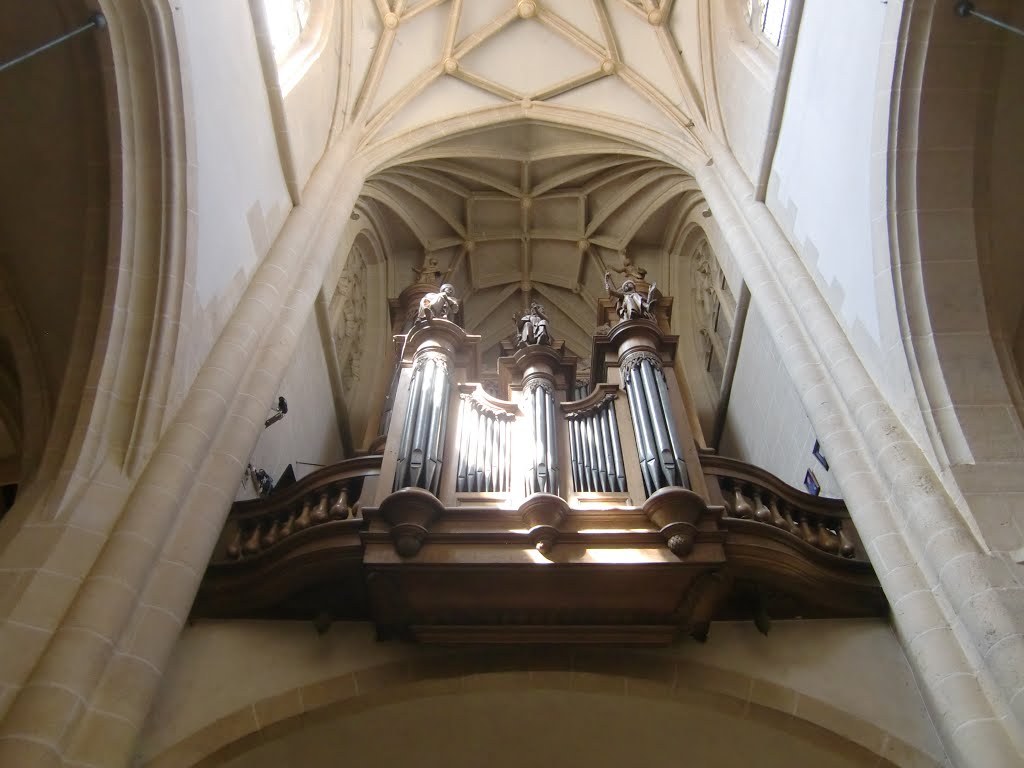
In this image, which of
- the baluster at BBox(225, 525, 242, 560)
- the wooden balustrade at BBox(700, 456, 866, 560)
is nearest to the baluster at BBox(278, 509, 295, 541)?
the baluster at BBox(225, 525, 242, 560)

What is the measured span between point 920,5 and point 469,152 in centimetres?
801

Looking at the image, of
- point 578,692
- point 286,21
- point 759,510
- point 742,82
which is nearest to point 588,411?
point 759,510

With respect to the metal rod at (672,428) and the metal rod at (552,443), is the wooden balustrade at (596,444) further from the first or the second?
the metal rod at (672,428)

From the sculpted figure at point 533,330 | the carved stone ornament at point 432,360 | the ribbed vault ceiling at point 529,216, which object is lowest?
the carved stone ornament at point 432,360

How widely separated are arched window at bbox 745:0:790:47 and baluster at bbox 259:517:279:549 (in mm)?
7699

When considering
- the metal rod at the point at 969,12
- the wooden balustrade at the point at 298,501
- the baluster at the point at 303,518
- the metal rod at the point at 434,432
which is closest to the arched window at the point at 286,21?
the metal rod at the point at 434,432

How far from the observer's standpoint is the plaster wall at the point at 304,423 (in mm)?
8219

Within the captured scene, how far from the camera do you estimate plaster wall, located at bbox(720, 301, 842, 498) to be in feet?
27.6

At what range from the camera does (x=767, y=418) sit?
30.7 feet

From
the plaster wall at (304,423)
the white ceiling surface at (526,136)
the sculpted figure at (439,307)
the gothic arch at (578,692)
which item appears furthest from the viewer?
the white ceiling surface at (526,136)

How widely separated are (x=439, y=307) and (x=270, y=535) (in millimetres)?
3569

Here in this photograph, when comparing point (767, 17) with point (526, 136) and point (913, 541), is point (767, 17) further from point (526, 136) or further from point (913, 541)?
point (913, 541)

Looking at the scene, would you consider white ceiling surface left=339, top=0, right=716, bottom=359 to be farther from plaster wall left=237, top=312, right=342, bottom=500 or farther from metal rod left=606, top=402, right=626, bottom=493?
metal rod left=606, top=402, right=626, bottom=493

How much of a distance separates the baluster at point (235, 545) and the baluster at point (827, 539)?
4.13m
